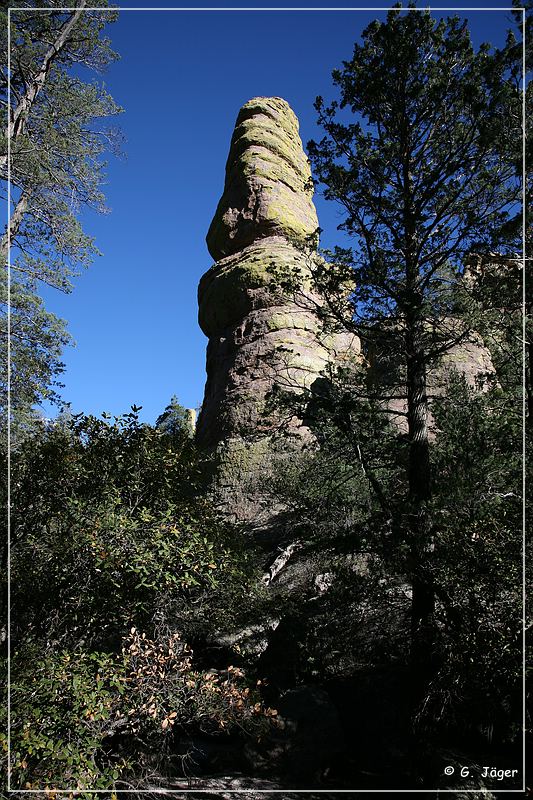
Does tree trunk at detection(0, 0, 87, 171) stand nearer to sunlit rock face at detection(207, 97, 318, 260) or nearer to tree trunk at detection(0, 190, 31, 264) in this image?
tree trunk at detection(0, 190, 31, 264)

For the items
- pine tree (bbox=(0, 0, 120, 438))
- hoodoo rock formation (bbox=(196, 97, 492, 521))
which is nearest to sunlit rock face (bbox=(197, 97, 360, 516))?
hoodoo rock formation (bbox=(196, 97, 492, 521))

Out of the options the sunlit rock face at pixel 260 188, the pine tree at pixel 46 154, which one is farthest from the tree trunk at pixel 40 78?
the sunlit rock face at pixel 260 188

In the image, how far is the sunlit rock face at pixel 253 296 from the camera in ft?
58.6

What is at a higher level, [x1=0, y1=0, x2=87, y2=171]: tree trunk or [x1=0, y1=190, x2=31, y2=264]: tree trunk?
[x1=0, y1=0, x2=87, y2=171]: tree trunk

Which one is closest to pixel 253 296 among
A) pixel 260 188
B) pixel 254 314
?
pixel 254 314

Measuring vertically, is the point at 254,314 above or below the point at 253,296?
below

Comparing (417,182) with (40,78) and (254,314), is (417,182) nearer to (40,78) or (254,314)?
(40,78)

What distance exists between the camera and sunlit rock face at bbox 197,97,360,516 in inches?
704

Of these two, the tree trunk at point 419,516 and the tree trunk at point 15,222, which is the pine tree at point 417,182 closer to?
the tree trunk at point 419,516

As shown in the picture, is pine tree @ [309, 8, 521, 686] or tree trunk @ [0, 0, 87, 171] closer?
pine tree @ [309, 8, 521, 686]

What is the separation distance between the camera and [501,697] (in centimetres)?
600

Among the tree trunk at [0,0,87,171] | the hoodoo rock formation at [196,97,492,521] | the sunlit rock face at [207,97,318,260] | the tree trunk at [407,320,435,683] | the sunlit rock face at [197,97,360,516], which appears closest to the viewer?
the tree trunk at [407,320,435,683]

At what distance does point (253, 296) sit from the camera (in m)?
20.2

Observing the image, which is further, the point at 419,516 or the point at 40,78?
the point at 40,78
